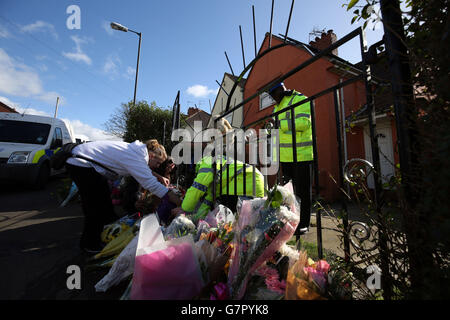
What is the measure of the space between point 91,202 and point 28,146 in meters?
5.70

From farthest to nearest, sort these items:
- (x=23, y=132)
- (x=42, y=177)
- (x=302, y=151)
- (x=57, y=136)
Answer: (x=57, y=136) → (x=23, y=132) → (x=42, y=177) → (x=302, y=151)

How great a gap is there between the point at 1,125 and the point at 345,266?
9595 mm

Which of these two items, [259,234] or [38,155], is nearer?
[259,234]

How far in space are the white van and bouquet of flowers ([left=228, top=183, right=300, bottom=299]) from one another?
7.21m

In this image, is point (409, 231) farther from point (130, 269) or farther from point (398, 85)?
point (130, 269)

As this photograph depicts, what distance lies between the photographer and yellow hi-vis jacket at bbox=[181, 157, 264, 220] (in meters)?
2.27

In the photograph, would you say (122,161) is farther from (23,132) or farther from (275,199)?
(23,132)

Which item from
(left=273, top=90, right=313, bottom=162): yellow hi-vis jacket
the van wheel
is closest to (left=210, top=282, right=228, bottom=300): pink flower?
(left=273, top=90, right=313, bottom=162): yellow hi-vis jacket

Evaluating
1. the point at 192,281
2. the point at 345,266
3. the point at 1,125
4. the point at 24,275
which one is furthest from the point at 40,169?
the point at 345,266

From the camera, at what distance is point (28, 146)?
19.8ft

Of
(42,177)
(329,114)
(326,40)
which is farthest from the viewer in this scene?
(326,40)

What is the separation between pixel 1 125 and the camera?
652 centimetres

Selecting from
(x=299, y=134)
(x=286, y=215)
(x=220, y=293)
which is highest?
(x=299, y=134)

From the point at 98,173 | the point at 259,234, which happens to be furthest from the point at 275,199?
the point at 98,173
